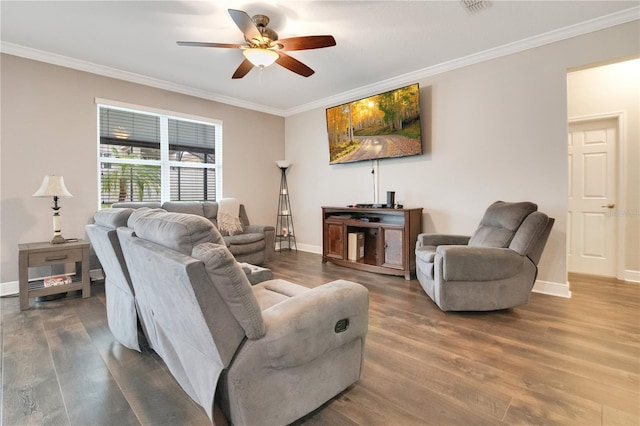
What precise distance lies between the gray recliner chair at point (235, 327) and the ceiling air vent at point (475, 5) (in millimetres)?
2677

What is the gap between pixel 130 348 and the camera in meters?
2.08

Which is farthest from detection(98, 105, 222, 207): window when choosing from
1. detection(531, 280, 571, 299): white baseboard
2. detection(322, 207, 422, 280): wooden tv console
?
detection(531, 280, 571, 299): white baseboard

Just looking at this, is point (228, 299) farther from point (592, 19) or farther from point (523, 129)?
point (592, 19)

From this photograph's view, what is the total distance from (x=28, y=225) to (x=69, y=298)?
1042mm

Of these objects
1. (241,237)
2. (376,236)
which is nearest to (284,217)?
(241,237)

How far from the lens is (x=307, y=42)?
2639mm

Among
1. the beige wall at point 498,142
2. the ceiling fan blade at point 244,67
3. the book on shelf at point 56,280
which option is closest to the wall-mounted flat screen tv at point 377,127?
the beige wall at point 498,142

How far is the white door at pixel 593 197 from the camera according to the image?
151 inches

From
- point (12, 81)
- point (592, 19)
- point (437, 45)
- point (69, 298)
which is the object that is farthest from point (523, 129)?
point (12, 81)

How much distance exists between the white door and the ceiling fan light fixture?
411 cm

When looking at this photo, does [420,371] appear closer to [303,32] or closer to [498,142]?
[498,142]

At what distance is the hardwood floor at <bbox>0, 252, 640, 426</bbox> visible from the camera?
145cm

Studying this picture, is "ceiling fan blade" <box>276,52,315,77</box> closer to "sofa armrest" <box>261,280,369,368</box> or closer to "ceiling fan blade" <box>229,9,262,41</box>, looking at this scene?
"ceiling fan blade" <box>229,9,262,41</box>

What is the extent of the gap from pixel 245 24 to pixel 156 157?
283cm
